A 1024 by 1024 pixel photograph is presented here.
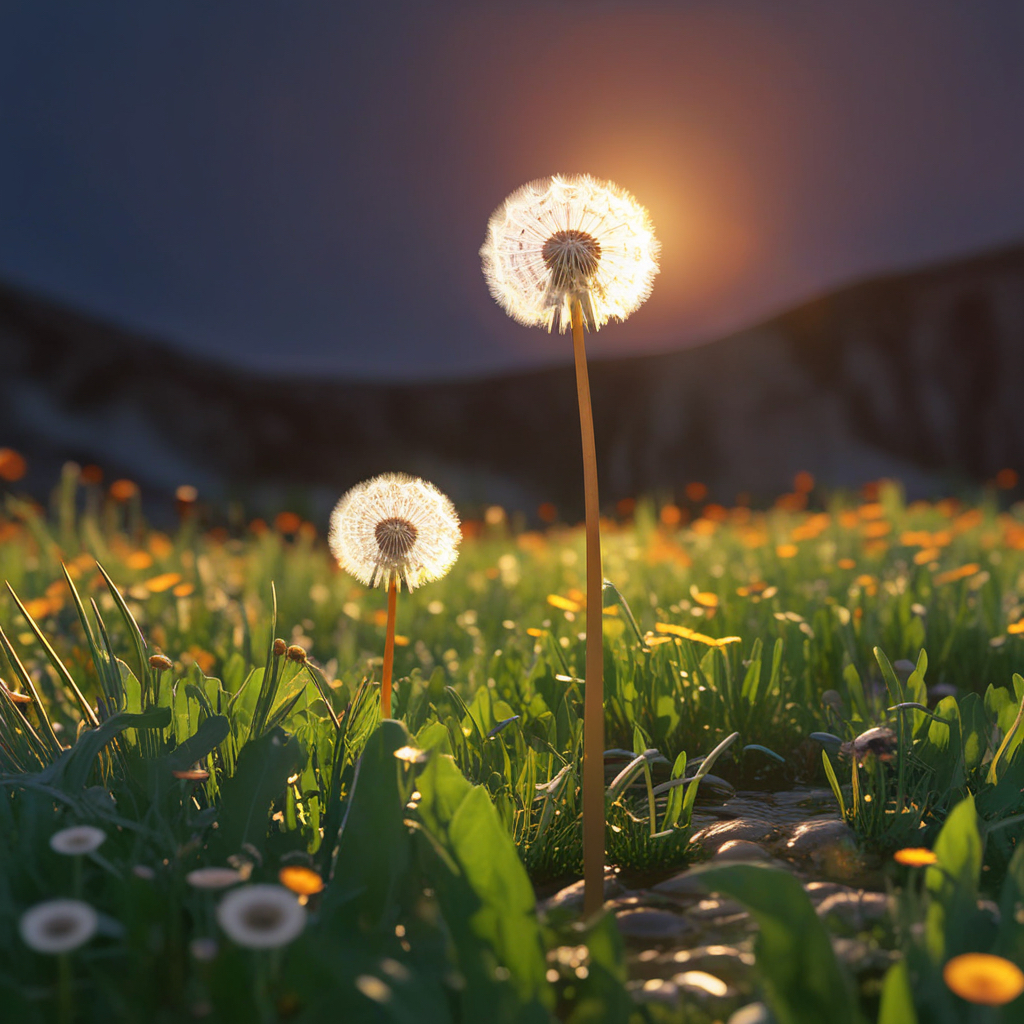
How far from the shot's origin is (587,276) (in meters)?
1.36

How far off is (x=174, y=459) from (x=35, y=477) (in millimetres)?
1740

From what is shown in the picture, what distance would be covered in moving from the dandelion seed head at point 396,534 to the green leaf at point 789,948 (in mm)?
864

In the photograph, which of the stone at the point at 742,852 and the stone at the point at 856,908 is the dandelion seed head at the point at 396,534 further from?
the stone at the point at 856,908

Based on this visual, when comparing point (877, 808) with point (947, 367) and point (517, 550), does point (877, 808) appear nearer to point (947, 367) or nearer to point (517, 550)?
point (517, 550)

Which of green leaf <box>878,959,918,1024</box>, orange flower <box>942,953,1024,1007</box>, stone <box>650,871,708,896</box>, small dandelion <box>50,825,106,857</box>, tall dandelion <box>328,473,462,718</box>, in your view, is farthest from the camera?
tall dandelion <box>328,473,462,718</box>

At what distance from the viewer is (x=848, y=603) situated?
336cm

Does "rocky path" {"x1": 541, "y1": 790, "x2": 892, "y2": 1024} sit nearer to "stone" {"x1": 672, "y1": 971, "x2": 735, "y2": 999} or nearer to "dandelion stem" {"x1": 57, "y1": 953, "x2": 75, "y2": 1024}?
"stone" {"x1": 672, "y1": 971, "x2": 735, "y2": 999}

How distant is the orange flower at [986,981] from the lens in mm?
820

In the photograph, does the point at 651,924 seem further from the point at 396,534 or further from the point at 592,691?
the point at 396,534

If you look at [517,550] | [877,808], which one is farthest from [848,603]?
[517,550]

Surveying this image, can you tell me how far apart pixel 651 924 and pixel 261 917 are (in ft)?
2.39

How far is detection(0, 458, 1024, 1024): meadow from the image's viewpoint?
1023 millimetres

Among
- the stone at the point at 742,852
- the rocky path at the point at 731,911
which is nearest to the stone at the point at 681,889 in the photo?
the rocky path at the point at 731,911

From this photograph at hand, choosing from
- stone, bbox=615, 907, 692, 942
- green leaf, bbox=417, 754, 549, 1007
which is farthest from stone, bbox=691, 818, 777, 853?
green leaf, bbox=417, 754, 549, 1007
